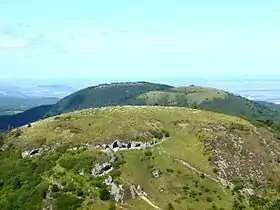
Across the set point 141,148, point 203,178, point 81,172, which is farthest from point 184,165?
point 81,172

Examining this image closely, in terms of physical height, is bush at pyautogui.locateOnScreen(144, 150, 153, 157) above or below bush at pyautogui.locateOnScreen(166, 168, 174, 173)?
above

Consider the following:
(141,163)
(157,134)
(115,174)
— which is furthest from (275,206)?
(157,134)

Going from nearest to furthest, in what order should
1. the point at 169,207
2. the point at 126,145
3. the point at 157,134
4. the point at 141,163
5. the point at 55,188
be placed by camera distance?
the point at 169,207 < the point at 55,188 < the point at 141,163 < the point at 126,145 < the point at 157,134

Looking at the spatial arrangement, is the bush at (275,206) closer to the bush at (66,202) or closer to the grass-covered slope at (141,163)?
the grass-covered slope at (141,163)

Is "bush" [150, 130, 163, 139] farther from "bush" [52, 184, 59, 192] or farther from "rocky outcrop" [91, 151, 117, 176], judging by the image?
"bush" [52, 184, 59, 192]

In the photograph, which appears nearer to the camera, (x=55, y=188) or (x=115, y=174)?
(x=55, y=188)

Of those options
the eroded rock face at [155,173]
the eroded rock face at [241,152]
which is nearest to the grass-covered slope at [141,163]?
the eroded rock face at [155,173]

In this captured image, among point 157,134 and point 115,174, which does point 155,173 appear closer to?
point 115,174

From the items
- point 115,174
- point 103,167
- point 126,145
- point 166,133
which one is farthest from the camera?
point 166,133

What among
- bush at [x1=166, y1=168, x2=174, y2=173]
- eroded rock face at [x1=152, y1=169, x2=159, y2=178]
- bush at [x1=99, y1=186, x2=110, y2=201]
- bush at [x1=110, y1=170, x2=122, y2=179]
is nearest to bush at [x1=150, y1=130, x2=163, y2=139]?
bush at [x1=166, y1=168, x2=174, y2=173]

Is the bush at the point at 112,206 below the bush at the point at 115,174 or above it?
below
